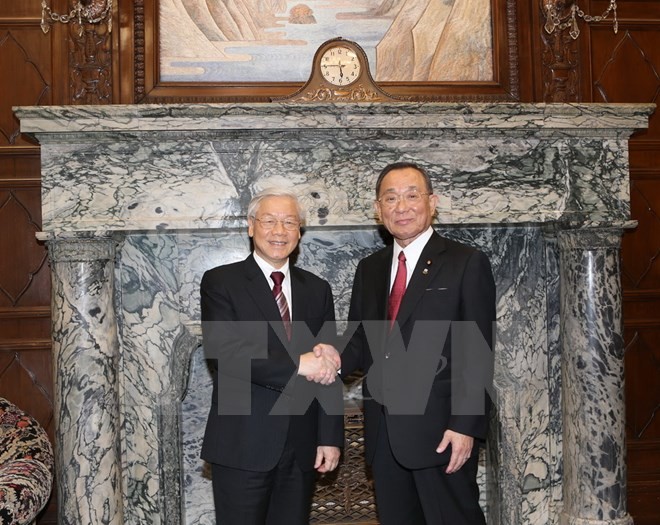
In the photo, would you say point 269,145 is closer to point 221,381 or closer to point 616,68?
point 221,381

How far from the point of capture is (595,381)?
3242 mm

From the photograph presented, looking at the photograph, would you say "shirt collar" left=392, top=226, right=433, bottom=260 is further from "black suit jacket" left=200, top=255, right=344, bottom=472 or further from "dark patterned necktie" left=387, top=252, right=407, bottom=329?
"black suit jacket" left=200, top=255, right=344, bottom=472

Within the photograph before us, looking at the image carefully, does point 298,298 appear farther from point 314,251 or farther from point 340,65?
point 340,65

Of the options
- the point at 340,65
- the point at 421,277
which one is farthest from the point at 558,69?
the point at 421,277

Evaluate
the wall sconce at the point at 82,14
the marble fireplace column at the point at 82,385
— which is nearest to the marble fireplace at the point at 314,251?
the marble fireplace column at the point at 82,385

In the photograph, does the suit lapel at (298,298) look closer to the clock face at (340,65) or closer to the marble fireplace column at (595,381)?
the clock face at (340,65)

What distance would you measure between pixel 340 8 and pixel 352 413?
1.98m

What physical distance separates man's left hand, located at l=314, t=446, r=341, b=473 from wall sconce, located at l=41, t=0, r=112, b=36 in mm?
2219

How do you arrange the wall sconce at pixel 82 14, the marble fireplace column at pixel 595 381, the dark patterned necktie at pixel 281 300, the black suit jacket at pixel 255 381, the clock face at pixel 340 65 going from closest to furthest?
the black suit jacket at pixel 255 381, the dark patterned necktie at pixel 281 300, the marble fireplace column at pixel 595 381, the clock face at pixel 340 65, the wall sconce at pixel 82 14

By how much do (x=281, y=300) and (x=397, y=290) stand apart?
1.33 feet

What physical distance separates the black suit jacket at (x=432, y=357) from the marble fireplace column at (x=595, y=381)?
0.94 meters

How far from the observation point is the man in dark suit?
7.84ft

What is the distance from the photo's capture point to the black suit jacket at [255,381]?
94.0 inches

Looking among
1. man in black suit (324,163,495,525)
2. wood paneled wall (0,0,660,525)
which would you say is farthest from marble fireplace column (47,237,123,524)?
man in black suit (324,163,495,525)
